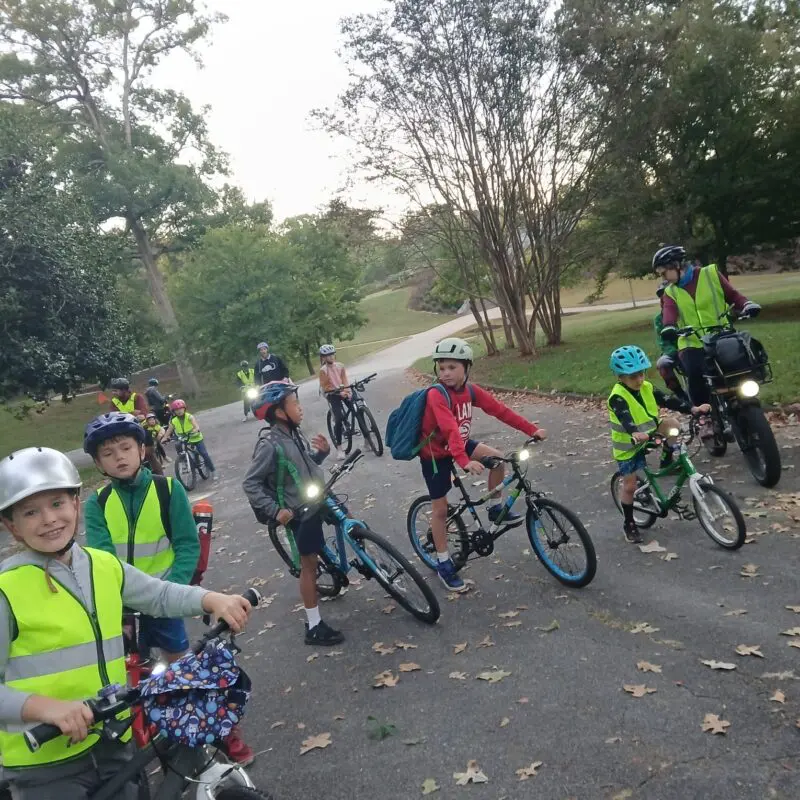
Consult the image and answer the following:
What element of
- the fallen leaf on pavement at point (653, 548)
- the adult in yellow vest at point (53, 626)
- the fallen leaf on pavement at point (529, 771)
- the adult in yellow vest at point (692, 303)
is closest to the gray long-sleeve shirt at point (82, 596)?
the adult in yellow vest at point (53, 626)

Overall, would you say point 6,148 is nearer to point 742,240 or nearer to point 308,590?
point 308,590

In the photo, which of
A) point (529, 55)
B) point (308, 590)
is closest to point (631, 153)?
point (529, 55)

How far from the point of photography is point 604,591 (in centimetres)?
543

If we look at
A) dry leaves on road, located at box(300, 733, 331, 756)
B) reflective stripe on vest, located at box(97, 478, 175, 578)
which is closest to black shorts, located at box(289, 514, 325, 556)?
dry leaves on road, located at box(300, 733, 331, 756)

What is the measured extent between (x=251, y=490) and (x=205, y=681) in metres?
3.13

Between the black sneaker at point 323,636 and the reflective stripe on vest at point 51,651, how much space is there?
3200mm

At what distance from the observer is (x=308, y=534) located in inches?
212

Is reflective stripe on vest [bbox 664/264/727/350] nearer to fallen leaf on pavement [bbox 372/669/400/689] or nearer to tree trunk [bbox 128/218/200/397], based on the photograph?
fallen leaf on pavement [bbox 372/669/400/689]

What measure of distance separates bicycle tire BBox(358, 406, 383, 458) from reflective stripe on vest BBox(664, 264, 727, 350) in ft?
21.2

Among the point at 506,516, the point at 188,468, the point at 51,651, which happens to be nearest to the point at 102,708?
the point at 51,651

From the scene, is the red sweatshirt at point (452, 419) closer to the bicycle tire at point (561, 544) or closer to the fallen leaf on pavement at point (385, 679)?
the bicycle tire at point (561, 544)

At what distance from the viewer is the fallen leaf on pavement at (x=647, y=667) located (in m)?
4.23

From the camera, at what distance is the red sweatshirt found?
5.46m

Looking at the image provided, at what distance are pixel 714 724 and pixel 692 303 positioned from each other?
16.3ft
